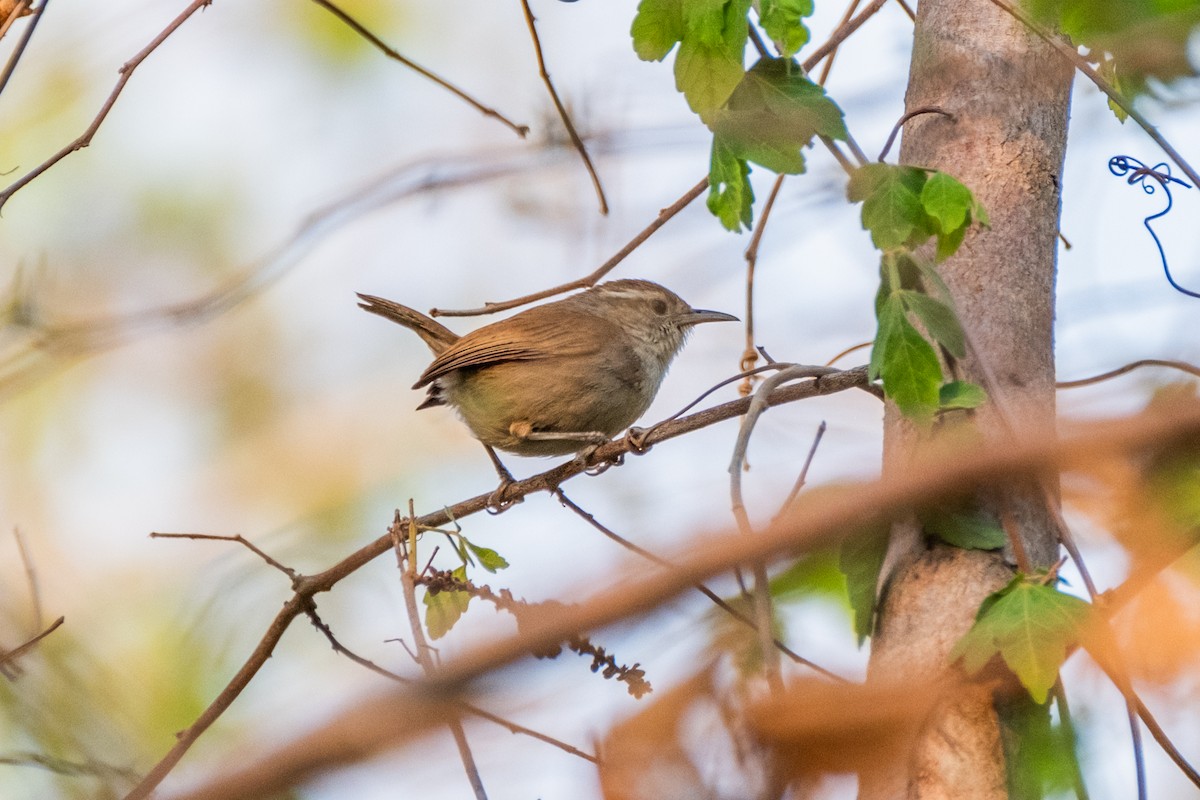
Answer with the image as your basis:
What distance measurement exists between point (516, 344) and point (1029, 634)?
169 inches

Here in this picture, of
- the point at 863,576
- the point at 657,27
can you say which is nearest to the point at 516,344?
the point at 657,27

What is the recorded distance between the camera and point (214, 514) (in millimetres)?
7457

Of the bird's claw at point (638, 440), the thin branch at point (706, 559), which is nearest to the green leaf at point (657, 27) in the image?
the bird's claw at point (638, 440)

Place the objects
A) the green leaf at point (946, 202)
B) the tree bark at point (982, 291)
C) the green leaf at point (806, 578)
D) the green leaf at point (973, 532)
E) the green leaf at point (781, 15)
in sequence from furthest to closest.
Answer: the green leaf at point (781, 15) < the green leaf at point (946, 202) < the tree bark at point (982, 291) < the green leaf at point (973, 532) < the green leaf at point (806, 578)

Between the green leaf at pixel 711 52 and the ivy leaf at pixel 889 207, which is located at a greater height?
the green leaf at pixel 711 52

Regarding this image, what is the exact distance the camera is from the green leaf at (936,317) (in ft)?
8.80

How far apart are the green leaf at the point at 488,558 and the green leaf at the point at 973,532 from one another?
195 cm

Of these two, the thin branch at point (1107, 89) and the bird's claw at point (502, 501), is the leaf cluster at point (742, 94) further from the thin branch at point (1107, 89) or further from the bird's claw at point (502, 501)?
the bird's claw at point (502, 501)

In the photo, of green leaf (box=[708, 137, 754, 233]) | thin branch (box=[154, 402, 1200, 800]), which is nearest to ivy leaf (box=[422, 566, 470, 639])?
green leaf (box=[708, 137, 754, 233])

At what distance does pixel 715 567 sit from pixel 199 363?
351 inches

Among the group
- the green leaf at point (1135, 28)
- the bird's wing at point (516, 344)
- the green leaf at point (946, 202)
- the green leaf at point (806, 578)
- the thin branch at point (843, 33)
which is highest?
the bird's wing at point (516, 344)

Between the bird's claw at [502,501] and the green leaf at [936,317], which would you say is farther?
the bird's claw at [502,501]

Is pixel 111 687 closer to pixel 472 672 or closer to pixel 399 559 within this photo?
pixel 399 559

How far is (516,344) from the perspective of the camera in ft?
20.4
